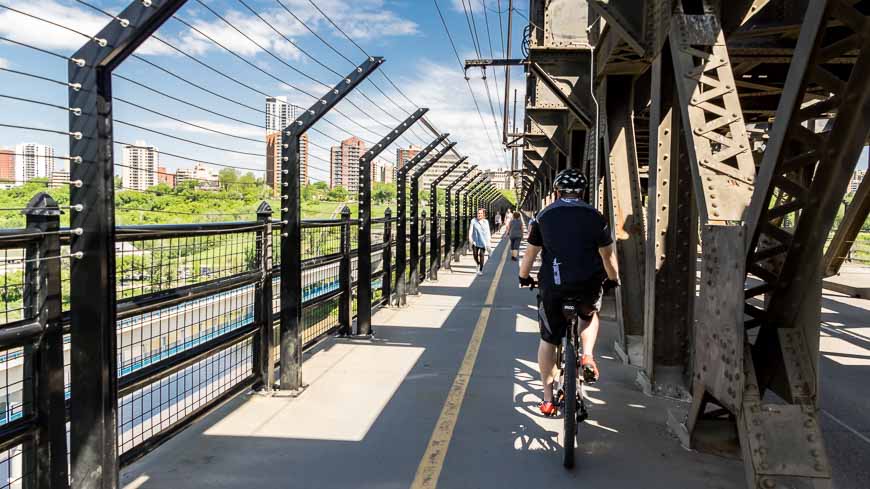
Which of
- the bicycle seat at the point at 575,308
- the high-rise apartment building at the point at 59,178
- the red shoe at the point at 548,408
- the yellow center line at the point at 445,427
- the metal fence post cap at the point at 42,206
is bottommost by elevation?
the yellow center line at the point at 445,427

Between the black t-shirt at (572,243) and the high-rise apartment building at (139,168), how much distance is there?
266 cm

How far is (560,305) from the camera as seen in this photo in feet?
15.9

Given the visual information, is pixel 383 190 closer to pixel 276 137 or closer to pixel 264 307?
pixel 276 137

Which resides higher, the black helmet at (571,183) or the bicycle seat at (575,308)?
the black helmet at (571,183)

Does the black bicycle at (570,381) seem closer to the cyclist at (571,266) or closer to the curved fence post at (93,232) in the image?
the cyclist at (571,266)

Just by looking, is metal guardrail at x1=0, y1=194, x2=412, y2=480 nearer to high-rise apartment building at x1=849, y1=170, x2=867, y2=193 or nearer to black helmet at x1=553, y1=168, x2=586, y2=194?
black helmet at x1=553, y1=168, x2=586, y2=194

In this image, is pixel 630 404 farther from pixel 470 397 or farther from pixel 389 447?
pixel 389 447

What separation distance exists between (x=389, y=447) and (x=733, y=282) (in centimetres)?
257

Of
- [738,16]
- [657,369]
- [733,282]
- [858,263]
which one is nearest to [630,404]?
[657,369]

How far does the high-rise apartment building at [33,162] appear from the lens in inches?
118

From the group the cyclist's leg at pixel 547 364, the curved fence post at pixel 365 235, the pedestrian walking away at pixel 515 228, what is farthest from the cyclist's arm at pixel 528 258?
the pedestrian walking away at pixel 515 228

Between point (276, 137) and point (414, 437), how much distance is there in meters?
2.95

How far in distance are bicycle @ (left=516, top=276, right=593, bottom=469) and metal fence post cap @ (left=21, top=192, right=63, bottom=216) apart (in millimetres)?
3162

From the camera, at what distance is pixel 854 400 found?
635 cm
